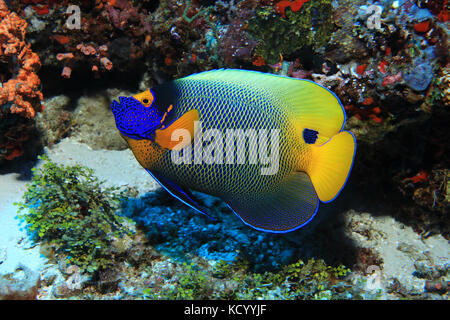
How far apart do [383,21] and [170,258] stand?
349 cm

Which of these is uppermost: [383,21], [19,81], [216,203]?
[383,21]

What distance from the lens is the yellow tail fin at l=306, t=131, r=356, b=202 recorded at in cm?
217

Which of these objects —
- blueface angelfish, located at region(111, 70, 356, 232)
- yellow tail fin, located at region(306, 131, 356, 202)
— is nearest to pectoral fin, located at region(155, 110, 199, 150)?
blueface angelfish, located at region(111, 70, 356, 232)

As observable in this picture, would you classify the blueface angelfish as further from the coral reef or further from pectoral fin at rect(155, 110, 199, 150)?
the coral reef

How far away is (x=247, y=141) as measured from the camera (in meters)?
2.15

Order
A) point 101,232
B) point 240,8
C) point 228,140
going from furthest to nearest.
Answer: point 240,8
point 101,232
point 228,140

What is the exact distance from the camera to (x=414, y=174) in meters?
3.85

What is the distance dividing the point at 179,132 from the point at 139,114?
1.04 feet

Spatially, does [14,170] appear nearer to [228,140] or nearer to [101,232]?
[101,232]

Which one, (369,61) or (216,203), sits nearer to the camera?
(369,61)

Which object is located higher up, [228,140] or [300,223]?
[228,140]

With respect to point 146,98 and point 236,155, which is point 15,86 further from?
point 236,155

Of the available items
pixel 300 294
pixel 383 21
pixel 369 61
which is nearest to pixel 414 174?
pixel 369 61
